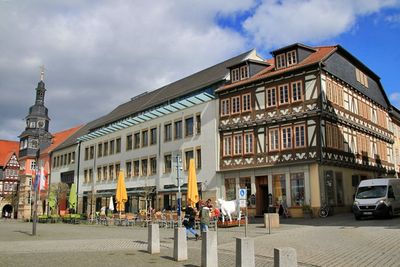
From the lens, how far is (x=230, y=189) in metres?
32.3

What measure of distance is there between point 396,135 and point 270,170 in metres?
20.5

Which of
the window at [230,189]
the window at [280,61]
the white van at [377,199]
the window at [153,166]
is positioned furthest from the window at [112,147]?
the white van at [377,199]

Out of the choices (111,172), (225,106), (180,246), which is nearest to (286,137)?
(225,106)

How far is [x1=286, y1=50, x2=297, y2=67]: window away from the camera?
98.8 feet

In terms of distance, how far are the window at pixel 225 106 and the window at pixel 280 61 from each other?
4716 mm

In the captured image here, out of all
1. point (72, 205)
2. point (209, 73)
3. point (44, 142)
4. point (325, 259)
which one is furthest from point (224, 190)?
point (44, 142)

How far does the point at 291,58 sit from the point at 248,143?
667 cm

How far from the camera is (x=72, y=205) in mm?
39938

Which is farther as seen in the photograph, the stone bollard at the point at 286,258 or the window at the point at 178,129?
the window at the point at 178,129

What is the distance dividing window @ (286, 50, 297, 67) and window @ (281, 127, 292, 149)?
470cm

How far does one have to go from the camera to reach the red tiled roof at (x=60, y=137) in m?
66.8

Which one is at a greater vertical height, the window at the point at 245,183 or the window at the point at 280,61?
the window at the point at 280,61

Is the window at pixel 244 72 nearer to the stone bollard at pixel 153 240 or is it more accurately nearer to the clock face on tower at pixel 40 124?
the stone bollard at pixel 153 240

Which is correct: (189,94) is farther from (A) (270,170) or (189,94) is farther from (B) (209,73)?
(A) (270,170)
